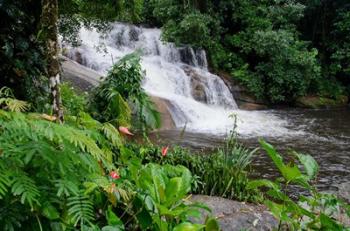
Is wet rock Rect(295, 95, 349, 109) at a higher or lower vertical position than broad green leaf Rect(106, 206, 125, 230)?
lower

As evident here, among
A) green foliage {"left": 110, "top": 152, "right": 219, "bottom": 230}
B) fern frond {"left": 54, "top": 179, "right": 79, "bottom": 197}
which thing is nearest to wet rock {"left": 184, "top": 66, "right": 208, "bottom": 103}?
green foliage {"left": 110, "top": 152, "right": 219, "bottom": 230}

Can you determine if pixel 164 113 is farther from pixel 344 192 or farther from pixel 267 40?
pixel 267 40

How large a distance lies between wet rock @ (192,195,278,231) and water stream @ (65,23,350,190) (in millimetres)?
2832

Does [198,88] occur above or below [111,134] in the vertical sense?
below

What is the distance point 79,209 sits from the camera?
1.94 meters

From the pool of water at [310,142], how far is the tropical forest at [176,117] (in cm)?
5

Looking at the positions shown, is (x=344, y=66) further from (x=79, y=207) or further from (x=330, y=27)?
(x=79, y=207)

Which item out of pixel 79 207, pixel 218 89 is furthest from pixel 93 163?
pixel 218 89

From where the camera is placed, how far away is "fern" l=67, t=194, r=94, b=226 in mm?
1923

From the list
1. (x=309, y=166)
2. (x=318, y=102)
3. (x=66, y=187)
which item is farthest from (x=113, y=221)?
(x=318, y=102)

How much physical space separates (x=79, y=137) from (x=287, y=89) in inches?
617

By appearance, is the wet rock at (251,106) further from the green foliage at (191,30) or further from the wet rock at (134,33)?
the wet rock at (134,33)

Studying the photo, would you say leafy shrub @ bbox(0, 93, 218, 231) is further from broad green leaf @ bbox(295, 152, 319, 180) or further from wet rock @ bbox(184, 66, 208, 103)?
wet rock @ bbox(184, 66, 208, 103)

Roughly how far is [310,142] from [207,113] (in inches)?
146
